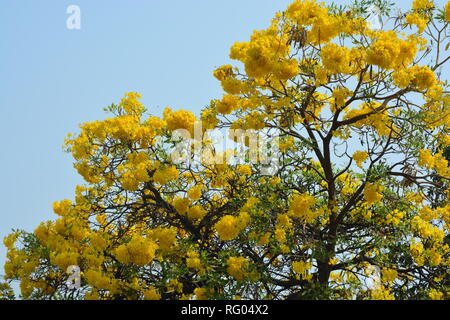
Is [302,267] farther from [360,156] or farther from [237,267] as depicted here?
[360,156]

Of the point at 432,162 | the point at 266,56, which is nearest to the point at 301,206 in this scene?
the point at 266,56

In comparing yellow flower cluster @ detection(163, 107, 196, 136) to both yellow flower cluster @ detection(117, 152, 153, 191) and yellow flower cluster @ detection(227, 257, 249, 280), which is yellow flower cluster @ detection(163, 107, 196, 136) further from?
yellow flower cluster @ detection(227, 257, 249, 280)

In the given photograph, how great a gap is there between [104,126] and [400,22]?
11.0 feet

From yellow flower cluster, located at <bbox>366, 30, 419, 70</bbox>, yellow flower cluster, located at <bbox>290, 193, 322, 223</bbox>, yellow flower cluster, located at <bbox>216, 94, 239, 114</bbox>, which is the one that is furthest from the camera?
yellow flower cluster, located at <bbox>216, 94, 239, 114</bbox>

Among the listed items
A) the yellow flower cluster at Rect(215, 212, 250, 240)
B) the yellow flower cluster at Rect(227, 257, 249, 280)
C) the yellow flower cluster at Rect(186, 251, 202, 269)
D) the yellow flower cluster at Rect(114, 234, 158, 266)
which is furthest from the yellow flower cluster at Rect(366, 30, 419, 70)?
the yellow flower cluster at Rect(114, 234, 158, 266)

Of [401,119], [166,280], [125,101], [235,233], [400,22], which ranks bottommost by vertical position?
[166,280]

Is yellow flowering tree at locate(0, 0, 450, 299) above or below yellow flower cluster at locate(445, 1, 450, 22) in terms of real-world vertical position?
below

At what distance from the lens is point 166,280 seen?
4895mm

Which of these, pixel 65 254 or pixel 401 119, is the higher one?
pixel 401 119

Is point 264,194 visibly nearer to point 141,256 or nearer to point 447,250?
point 141,256

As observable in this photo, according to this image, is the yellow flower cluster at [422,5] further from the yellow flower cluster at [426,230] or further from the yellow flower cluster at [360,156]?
the yellow flower cluster at [426,230]

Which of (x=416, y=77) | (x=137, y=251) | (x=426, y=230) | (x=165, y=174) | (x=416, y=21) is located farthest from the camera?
(x=426, y=230)
